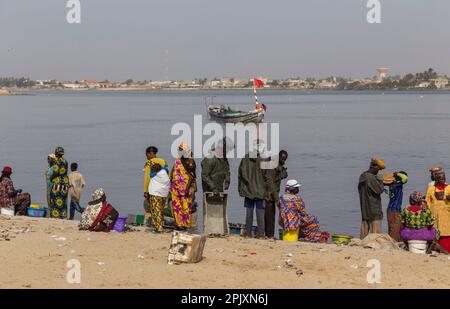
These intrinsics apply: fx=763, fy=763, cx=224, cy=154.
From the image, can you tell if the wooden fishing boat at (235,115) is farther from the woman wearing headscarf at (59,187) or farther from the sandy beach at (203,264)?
the sandy beach at (203,264)

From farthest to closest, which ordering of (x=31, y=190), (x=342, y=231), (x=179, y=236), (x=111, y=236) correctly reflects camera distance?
(x=31, y=190), (x=342, y=231), (x=111, y=236), (x=179, y=236)

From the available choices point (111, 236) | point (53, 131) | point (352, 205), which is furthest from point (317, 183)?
point (53, 131)

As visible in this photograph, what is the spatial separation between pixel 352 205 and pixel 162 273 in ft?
44.5

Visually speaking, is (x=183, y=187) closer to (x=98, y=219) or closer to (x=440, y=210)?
(x=98, y=219)

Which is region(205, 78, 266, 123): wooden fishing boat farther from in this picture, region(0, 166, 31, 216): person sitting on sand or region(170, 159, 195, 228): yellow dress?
region(170, 159, 195, 228): yellow dress

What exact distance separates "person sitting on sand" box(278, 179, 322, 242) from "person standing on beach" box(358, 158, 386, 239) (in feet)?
2.64

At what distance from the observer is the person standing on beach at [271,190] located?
11078mm

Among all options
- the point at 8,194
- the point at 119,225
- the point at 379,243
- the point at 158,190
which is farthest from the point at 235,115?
the point at 379,243

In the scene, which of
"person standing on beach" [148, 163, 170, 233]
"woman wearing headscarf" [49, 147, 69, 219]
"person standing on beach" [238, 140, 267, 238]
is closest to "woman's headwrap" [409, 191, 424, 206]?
"person standing on beach" [238, 140, 267, 238]

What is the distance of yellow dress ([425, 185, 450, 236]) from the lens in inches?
412

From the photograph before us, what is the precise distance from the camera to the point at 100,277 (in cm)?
848

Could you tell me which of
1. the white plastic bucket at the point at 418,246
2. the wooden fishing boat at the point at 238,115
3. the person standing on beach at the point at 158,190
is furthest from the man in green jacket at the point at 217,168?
the wooden fishing boat at the point at 238,115

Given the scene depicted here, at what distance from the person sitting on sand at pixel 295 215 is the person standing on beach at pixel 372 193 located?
804mm
